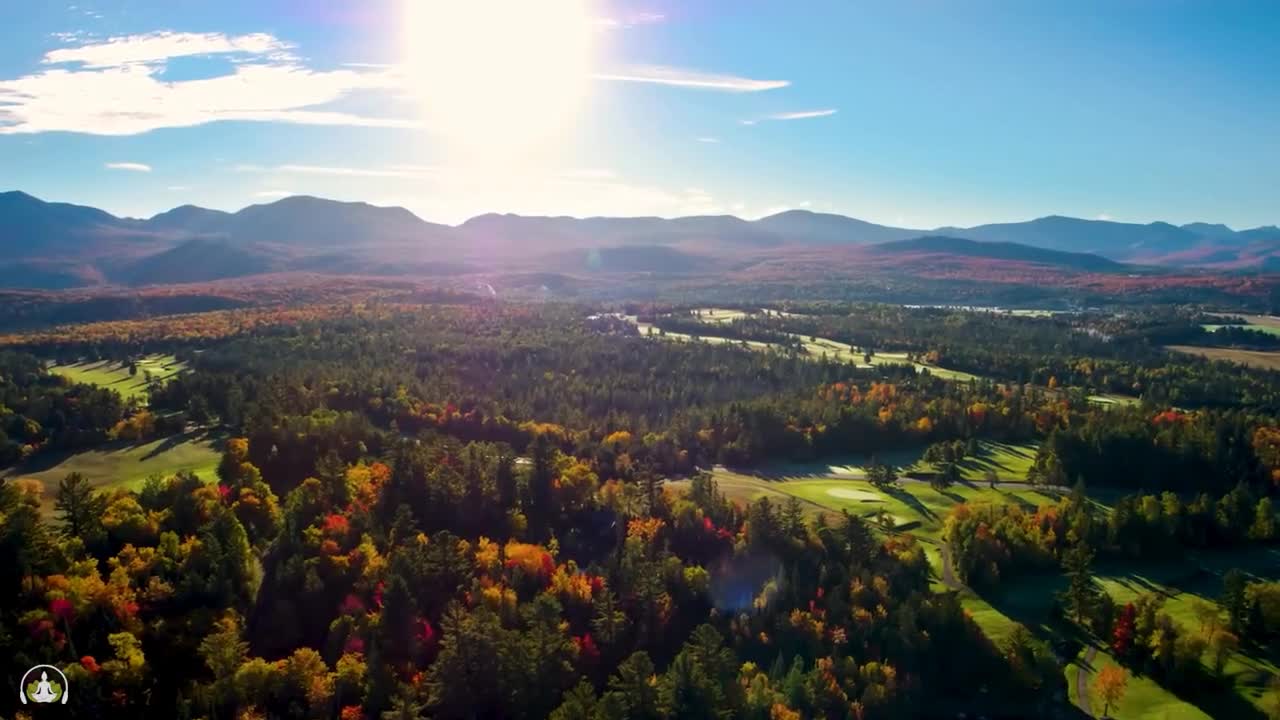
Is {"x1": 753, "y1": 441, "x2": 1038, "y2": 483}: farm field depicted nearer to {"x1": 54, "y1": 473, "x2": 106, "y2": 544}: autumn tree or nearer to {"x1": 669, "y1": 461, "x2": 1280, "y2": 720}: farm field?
{"x1": 669, "y1": 461, "x2": 1280, "y2": 720}: farm field

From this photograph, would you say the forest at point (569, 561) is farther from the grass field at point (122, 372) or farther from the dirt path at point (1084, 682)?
the grass field at point (122, 372)

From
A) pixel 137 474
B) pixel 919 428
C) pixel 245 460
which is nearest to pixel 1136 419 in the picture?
pixel 919 428

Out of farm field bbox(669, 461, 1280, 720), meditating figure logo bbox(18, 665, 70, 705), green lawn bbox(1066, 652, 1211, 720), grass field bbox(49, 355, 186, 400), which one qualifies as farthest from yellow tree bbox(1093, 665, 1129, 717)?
grass field bbox(49, 355, 186, 400)

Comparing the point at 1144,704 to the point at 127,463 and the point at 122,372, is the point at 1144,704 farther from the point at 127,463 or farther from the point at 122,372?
the point at 122,372

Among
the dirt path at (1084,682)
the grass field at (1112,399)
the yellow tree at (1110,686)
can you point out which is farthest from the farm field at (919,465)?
the yellow tree at (1110,686)

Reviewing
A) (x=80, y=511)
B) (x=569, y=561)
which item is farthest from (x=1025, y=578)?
(x=80, y=511)
